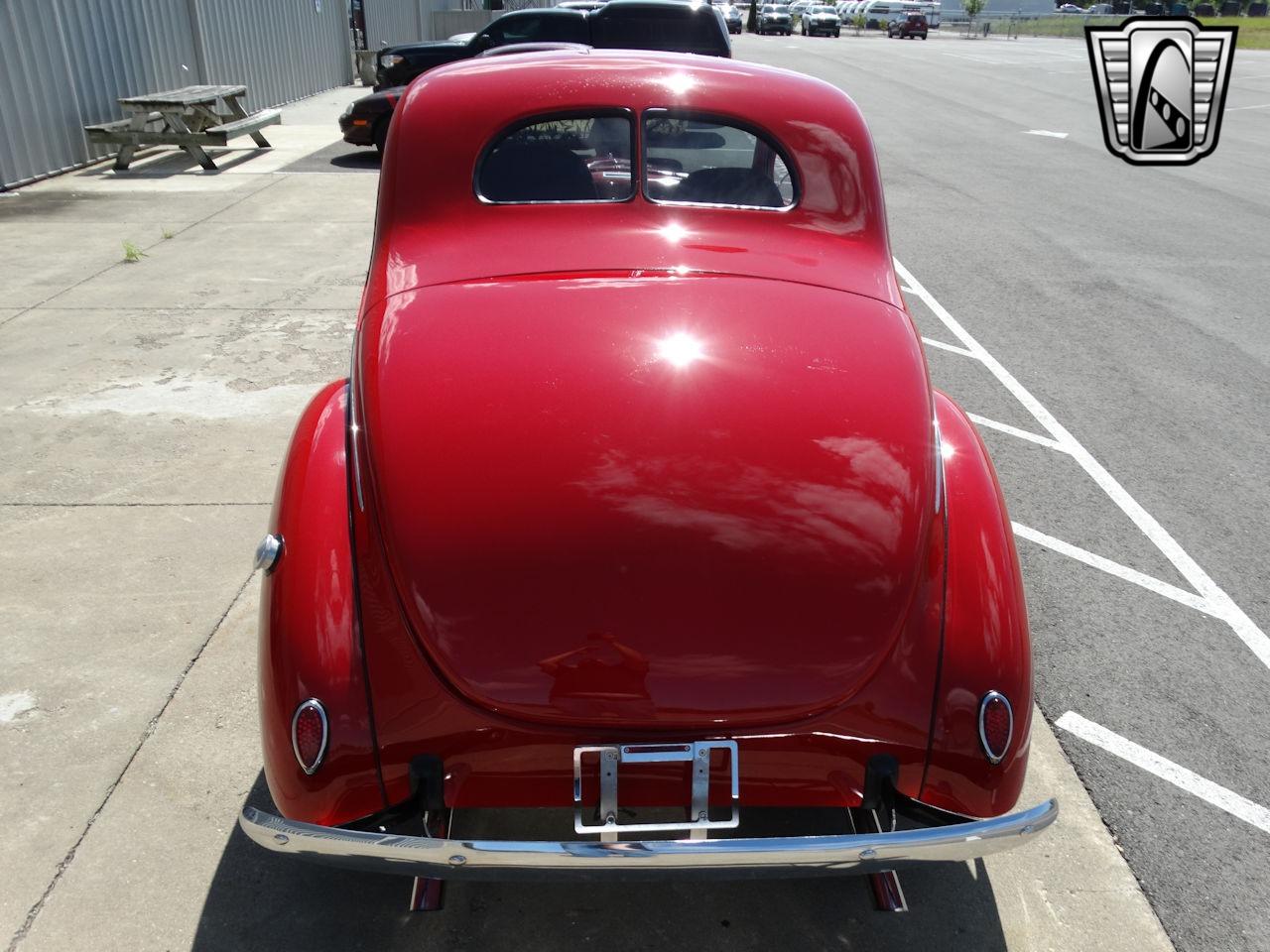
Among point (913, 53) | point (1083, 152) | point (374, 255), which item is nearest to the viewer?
point (374, 255)

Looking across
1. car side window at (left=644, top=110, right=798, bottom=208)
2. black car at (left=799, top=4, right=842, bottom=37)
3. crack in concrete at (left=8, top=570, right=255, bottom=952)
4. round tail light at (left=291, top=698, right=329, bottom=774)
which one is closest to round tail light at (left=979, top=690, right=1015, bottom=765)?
round tail light at (left=291, top=698, right=329, bottom=774)

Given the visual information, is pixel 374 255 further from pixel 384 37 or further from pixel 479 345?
pixel 384 37

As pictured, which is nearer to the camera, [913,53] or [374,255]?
[374,255]

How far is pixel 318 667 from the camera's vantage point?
242 cm

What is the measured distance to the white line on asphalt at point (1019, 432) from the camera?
18.6 ft

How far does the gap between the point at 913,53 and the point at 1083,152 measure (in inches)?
983

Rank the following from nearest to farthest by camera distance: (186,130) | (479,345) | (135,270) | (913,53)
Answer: (479,345) → (135,270) → (186,130) → (913,53)

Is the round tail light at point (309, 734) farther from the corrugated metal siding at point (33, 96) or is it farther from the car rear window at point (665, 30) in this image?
the car rear window at point (665, 30)

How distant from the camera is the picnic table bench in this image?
12438mm

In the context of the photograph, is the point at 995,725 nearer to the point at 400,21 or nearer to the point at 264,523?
the point at 264,523

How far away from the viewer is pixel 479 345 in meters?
2.84

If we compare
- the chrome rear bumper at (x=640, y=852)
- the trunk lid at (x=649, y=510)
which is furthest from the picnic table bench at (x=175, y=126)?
the chrome rear bumper at (x=640, y=852)

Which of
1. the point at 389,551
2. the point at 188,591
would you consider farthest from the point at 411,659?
the point at 188,591

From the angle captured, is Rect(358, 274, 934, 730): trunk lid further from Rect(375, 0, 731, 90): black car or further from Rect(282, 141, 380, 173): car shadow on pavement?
Rect(282, 141, 380, 173): car shadow on pavement
